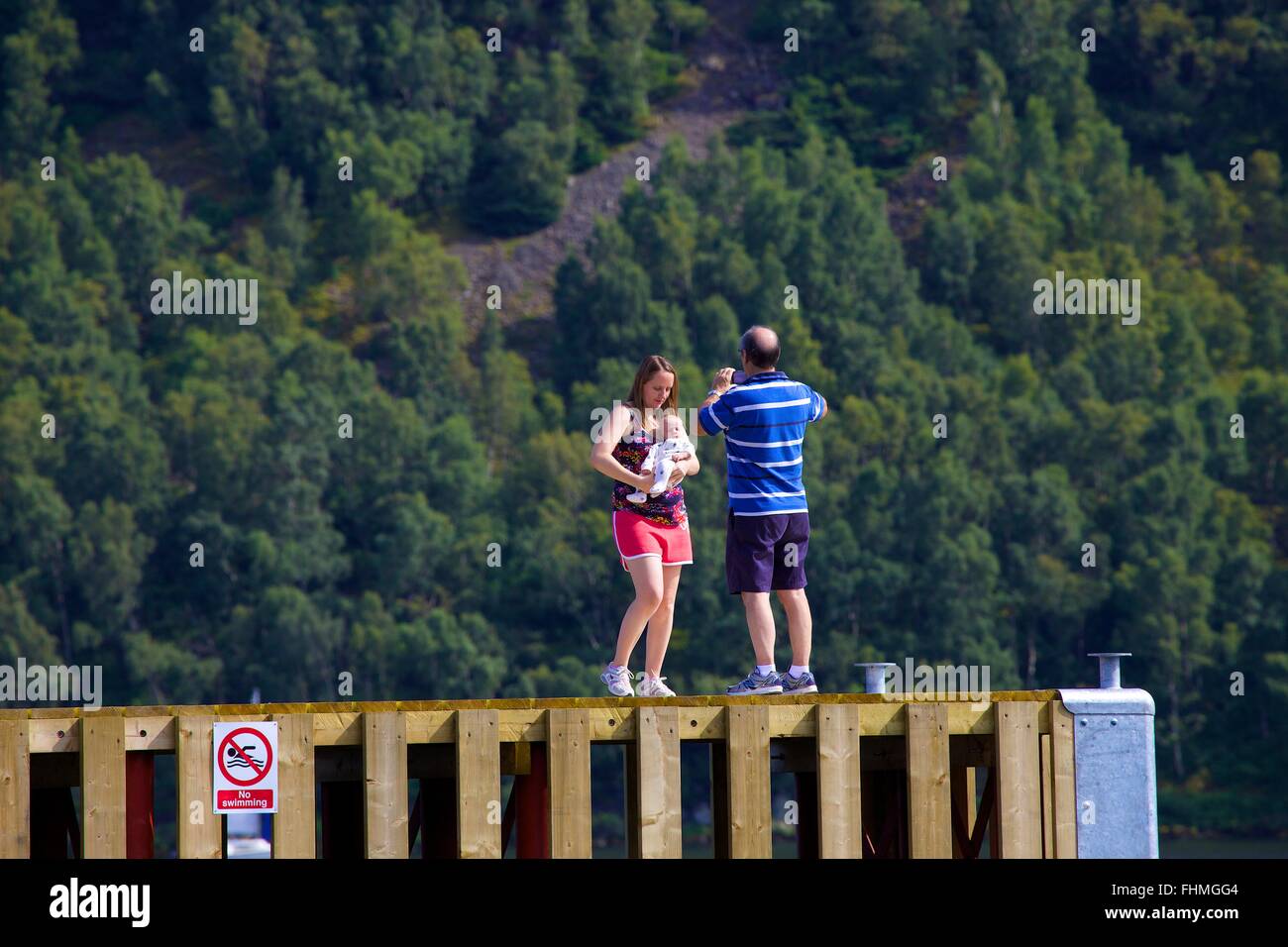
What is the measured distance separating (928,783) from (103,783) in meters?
4.58

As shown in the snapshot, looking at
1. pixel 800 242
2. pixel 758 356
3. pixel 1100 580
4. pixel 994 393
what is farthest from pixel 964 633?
pixel 758 356

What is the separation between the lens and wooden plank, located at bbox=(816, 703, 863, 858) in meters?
13.9

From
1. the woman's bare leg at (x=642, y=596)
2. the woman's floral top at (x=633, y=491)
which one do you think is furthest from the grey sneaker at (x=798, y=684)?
the woman's floral top at (x=633, y=491)

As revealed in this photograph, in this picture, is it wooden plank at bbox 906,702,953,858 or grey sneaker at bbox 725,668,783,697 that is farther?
grey sneaker at bbox 725,668,783,697

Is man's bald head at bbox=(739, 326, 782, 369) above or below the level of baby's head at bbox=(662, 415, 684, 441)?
above

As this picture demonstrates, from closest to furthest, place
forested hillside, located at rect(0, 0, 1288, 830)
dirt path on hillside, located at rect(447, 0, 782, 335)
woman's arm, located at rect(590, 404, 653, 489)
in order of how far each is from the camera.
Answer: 1. woman's arm, located at rect(590, 404, 653, 489)
2. forested hillside, located at rect(0, 0, 1288, 830)
3. dirt path on hillside, located at rect(447, 0, 782, 335)

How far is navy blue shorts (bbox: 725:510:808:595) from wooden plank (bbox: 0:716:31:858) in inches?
177

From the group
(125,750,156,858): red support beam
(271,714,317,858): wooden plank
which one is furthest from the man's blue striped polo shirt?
(125,750,156,858): red support beam

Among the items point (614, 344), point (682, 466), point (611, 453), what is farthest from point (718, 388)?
point (614, 344)

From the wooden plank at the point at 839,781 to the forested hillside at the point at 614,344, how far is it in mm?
65090

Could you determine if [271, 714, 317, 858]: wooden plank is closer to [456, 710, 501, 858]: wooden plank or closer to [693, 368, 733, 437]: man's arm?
[456, 710, 501, 858]: wooden plank

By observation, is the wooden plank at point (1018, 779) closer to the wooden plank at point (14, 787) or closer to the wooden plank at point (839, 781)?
the wooden plank at point (839, 781)

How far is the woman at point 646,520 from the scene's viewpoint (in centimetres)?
1536

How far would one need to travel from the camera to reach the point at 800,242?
333ft
